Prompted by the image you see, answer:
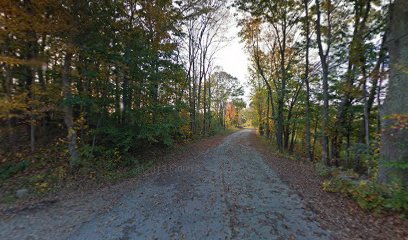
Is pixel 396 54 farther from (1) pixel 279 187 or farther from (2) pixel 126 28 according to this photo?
(2) pixel 126 28

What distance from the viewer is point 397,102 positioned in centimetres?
491

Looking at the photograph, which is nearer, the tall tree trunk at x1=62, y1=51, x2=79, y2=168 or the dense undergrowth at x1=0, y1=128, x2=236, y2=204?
the dense undergrowth at x1=0, y1=128, x2=236, y2=204

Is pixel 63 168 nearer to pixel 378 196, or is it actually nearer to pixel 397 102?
pixel 378 196

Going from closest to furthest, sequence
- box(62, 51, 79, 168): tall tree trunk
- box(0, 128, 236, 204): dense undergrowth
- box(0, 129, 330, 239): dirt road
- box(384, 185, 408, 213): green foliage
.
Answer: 1. box(0, 129, 330, 239): dirt road
2. box(384, 185, 408, 213): green foliage
3. box(0, 128, 236, 204): dense undergrowth
4. box(62, 51, 79, 168): tall tree trunk

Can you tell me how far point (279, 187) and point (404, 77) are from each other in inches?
169

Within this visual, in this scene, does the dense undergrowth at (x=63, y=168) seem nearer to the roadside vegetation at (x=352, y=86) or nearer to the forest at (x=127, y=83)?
the forest at (x=127, y=83)

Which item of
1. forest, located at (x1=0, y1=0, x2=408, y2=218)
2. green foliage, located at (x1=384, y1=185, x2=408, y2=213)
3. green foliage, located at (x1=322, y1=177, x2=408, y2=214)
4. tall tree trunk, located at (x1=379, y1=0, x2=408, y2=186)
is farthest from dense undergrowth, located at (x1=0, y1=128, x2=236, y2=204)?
tall tree trunk, located at (x1=379, y1=0, x2=408, y2=186)

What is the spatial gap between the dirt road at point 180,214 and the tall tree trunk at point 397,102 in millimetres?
2382

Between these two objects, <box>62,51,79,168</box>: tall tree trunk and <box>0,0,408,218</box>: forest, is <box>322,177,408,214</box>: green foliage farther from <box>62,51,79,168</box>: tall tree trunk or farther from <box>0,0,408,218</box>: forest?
<box>62,51,79,168</box>: tall tree trunk

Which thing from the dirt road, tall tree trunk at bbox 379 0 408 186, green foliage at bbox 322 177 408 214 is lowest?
the dirt road

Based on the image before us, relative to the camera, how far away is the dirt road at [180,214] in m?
3.76

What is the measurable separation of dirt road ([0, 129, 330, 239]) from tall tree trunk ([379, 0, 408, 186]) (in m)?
2.38

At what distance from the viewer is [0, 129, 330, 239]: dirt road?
148 inches

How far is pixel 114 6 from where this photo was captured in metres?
8.23
